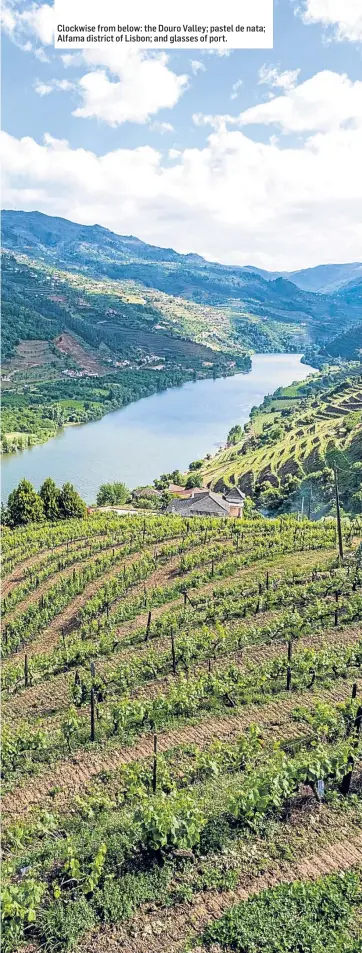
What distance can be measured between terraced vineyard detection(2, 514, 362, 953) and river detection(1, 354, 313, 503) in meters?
49.9

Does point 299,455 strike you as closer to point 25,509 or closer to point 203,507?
point 203,507

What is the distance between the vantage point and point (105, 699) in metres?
15.5

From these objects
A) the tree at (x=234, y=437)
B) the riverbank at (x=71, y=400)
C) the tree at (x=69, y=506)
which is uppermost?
the riverbank at (x=71, y=400)

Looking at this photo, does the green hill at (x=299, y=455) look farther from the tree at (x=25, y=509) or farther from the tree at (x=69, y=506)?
the tree at (x=25, y=509)

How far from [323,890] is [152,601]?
15045 millimetres

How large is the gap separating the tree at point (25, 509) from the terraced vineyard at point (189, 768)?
21516mm

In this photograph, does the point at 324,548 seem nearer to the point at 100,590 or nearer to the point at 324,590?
the point at 324,590

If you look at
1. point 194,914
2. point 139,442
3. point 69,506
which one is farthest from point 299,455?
point 194,914

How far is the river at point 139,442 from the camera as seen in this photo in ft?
265

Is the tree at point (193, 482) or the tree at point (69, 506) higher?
the tree at point (69, 506)

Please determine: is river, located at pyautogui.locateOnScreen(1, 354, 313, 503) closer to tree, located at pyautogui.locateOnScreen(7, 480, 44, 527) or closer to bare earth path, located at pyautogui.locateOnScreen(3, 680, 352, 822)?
tree, located at pyautogui.locateOnScreen(7, 480, 44, 527)

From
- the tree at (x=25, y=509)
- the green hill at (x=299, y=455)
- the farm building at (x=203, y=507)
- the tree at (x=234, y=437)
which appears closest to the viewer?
the tree at (x=25, y=509)

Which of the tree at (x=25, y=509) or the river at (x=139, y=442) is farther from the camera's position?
the river at (x=139, y=442)

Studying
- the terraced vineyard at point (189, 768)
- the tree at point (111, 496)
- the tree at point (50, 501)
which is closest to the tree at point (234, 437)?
the tree at point (111, 496)
